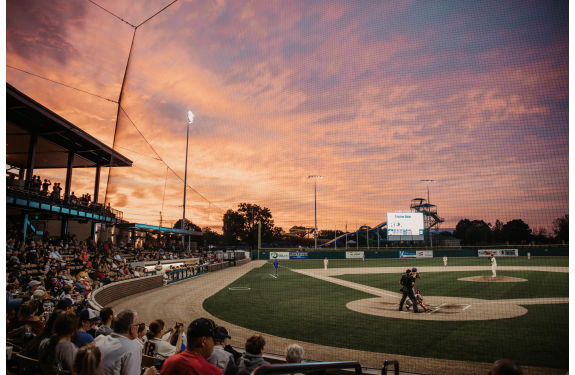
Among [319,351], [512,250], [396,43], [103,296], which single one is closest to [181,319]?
[103,296]

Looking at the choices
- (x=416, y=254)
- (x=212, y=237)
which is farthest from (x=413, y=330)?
(x=212, y=237)

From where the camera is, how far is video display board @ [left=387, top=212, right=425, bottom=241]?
148 feet

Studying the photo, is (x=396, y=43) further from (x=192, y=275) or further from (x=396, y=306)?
(x=192, y=275)

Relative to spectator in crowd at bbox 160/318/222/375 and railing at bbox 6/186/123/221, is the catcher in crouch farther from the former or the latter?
railing at bbox 6/186/123/221

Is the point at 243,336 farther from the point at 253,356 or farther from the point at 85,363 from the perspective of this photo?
the point at 85,363

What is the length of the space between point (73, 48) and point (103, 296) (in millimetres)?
10240

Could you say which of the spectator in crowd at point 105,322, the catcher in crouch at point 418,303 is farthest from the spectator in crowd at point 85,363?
the catcher in crouch at point 418,303

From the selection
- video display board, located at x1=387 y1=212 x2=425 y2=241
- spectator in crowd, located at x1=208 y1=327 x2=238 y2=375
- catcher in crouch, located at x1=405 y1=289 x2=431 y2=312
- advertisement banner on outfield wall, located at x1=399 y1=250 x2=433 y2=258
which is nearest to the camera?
spectator in crowd, located at x1=208 y1=327 x2=238 y2=375

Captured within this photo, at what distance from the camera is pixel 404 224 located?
4531 cm

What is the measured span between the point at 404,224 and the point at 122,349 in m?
45.6

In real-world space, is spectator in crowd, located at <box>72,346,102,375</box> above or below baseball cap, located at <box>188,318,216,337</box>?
below

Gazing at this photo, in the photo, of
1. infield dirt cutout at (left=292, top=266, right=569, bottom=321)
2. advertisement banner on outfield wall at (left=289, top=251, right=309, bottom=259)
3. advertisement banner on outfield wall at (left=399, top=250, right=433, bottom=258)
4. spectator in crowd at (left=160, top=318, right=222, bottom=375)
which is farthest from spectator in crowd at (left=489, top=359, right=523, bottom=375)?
Answer: advertisement banner on outfield wall at (left=399, top=250, right=433, bottom=258)

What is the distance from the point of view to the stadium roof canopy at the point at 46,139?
1970 centimetres

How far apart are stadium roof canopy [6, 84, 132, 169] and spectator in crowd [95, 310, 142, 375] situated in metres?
14.4
